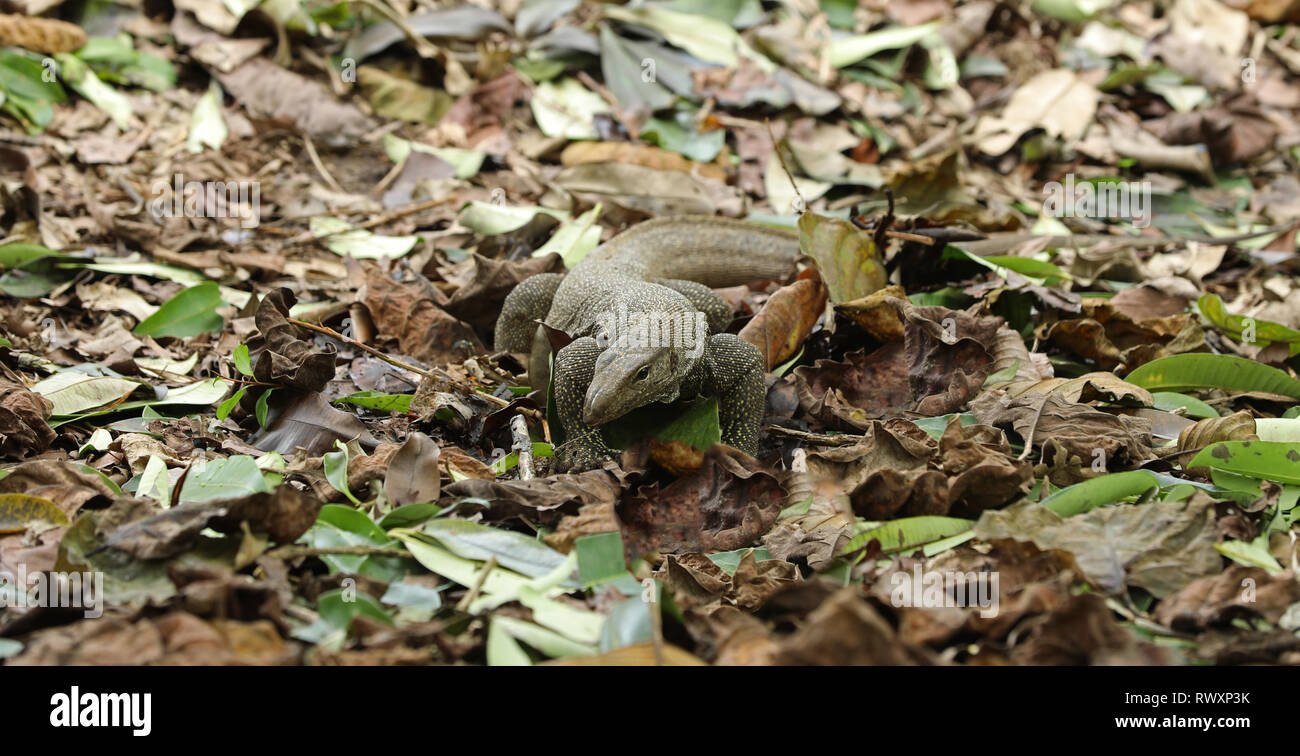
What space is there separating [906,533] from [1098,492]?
77 centimetres

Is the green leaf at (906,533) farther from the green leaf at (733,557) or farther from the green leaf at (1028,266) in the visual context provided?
the green leaf at (1028,266)

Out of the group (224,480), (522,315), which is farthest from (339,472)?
(522,315)

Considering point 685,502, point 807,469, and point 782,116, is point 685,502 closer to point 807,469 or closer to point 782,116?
point 807,469

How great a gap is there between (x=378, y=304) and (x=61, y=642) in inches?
133

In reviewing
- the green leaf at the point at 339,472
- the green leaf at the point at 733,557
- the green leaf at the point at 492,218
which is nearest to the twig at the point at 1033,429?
the green leaf at the point at 733,557

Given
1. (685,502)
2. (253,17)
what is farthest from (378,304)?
(253,17)

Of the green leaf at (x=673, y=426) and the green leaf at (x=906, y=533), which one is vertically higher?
the green leaf at (x=906, y=533)

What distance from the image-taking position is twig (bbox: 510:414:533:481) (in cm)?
412

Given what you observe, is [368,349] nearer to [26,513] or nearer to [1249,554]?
[26,513]

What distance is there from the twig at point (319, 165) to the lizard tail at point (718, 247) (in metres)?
2.61

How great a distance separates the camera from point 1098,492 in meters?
3.64

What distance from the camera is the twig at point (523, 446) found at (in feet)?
13.5

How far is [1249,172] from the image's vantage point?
9.12 m

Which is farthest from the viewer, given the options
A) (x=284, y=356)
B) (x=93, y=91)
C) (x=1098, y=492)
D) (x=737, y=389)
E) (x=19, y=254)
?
(x=93, y=91)
